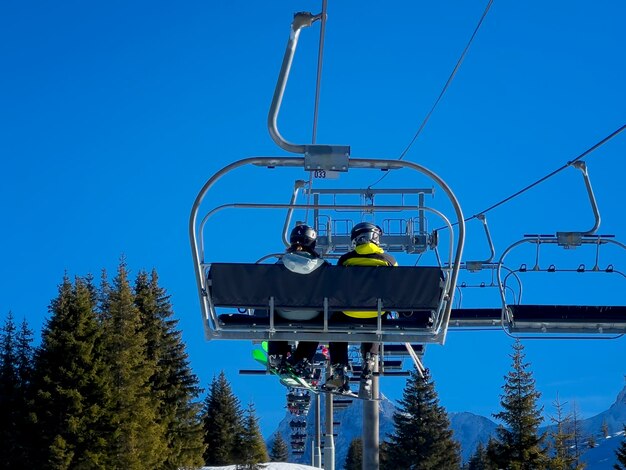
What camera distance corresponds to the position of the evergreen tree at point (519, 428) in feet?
177

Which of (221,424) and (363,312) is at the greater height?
(221,424)

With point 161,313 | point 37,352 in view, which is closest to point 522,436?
point 161,313

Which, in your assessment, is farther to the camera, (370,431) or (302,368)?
(370,431)

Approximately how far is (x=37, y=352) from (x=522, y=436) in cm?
2468

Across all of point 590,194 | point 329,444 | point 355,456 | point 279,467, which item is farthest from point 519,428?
→ point 355,456

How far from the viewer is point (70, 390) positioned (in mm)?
45438

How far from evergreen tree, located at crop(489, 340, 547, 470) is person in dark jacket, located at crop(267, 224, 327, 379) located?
143 feet

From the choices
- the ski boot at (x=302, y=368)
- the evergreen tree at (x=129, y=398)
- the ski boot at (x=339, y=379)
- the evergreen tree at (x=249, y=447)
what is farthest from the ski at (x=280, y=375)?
the evergreen tree at (x=249, y=447)

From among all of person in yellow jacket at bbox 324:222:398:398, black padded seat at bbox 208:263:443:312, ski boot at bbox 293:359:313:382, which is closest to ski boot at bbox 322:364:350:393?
person in yellow jacket at bbox 324:222:398:398

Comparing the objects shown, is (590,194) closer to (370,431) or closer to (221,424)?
(370,431)

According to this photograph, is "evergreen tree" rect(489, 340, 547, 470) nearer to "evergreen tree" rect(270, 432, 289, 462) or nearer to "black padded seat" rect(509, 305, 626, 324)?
"black padded seat" rect(509, 305, 626, 324)

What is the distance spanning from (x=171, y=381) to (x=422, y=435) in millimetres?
23762

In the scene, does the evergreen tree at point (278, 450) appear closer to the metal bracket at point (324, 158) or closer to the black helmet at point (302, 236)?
the black helmet at point (302, 236)

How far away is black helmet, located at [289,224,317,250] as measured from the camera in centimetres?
1072
